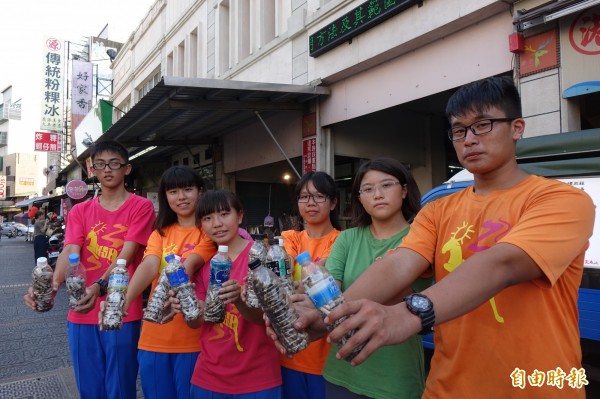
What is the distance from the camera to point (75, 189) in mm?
14844

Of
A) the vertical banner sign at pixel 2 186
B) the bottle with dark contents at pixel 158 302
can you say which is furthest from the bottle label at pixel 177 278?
the vertical banner sign at pixel 2 186

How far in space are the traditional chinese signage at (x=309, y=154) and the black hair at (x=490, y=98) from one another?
Answer: 23.2ft

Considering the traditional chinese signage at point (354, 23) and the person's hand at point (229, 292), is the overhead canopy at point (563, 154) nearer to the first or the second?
the person's hand at point (229, 292)

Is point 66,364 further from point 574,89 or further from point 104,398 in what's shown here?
point 574,89

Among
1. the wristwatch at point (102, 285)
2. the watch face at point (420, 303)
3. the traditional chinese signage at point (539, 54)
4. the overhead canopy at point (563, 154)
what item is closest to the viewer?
the watch face at point (420, 303)

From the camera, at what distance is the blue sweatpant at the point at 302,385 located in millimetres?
2479

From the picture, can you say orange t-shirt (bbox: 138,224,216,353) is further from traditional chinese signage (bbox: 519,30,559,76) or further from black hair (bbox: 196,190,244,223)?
traditional chinese signage (bbox: 519,30,559,76)

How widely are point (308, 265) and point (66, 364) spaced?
4.65 meters

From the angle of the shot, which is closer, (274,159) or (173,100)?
(173,100)

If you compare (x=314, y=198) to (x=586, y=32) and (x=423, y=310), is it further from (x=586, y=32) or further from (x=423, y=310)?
(x=586, y=32)

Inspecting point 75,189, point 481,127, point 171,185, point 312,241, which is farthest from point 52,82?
point 481,127

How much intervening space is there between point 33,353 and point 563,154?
6.18 metres

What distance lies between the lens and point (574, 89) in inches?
190

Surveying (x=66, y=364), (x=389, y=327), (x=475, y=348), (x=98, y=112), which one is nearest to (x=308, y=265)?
(x=389, y=327)
